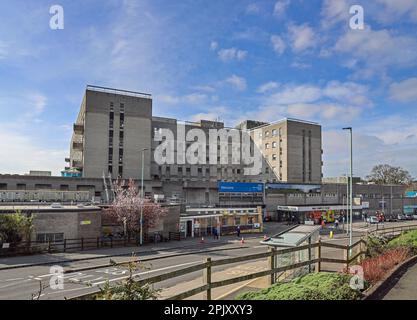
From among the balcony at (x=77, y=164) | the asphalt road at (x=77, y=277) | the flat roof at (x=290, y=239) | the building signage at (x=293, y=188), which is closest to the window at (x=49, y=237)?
the asphalt road at (x=77, y=277)

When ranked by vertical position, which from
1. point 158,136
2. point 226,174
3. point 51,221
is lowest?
point 51,221

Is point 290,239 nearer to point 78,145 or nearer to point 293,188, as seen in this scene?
point 293,188

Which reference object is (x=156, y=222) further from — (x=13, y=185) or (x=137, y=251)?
(x=13, y=185)

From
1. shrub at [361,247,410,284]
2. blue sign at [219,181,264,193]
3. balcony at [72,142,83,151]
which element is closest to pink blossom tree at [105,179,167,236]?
shrub at [361,247,410,284]

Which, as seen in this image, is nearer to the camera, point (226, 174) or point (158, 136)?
point (158, 136)

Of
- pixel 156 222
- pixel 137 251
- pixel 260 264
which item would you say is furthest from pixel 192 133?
pixel 260 264

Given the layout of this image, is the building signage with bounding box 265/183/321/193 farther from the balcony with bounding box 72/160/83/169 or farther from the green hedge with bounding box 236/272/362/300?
the green hedge with bounding box 236/272/362/300

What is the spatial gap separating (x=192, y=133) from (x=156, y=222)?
2275 inches

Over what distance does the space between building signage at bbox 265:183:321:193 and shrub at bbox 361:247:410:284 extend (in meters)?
52.3

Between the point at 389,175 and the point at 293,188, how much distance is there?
52989 mm

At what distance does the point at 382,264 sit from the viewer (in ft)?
36.6

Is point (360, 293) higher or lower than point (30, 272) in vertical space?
higher

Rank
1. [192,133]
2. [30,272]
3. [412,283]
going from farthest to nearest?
[192,133] → [30,272] → [412,283]

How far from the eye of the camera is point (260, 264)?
22.3 metres
